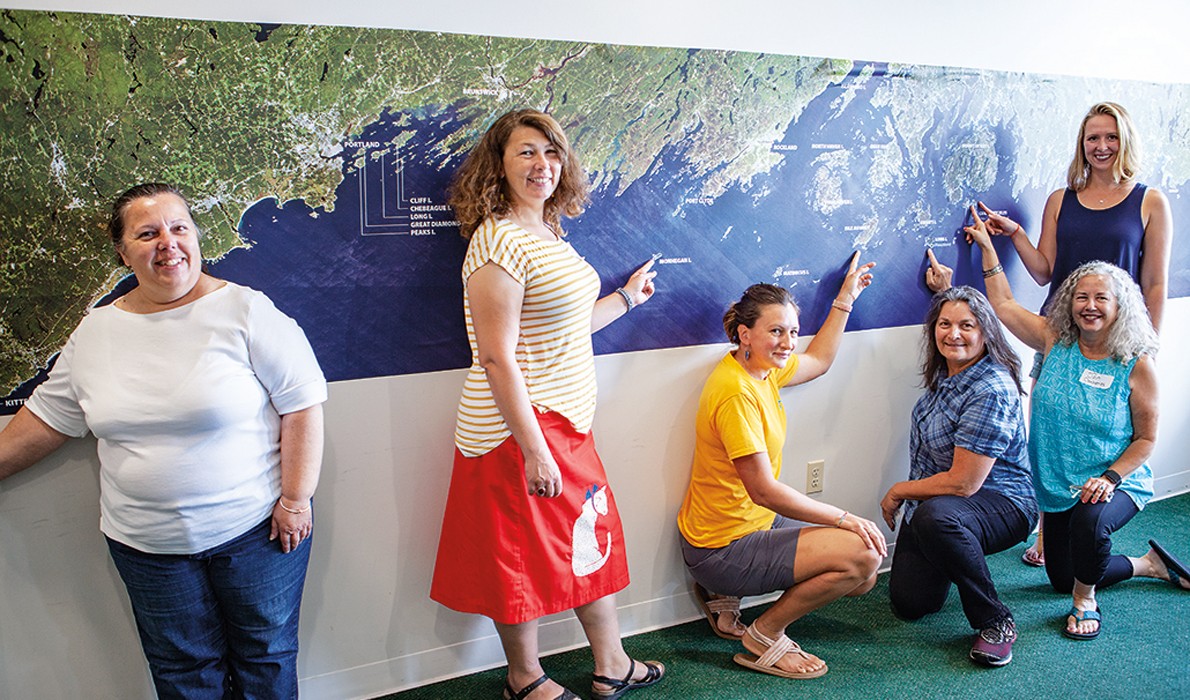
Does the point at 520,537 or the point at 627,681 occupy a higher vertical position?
the point at 520,537

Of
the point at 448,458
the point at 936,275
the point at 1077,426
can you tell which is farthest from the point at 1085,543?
the point at 448,458

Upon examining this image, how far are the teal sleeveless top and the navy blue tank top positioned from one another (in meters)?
0.29

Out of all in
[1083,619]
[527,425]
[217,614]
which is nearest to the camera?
[217,614]

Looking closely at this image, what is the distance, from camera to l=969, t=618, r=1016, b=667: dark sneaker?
8.23ft

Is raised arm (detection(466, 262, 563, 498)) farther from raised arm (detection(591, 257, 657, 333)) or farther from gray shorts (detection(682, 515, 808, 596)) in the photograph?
gray shorts (detection(682, 515, 808, 596))

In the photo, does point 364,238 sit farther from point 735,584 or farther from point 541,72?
point 735,584

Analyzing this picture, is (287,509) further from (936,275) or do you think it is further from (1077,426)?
(1077,426)

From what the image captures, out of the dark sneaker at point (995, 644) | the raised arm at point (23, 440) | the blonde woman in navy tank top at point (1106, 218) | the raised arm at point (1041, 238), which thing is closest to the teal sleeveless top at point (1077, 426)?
the blonde woman in navy tank top at point (1106, 218)

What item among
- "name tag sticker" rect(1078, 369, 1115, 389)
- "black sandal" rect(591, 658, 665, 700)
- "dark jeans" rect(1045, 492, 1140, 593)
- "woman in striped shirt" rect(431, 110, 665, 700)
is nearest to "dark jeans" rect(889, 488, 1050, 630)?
"dark jeans" rect(1045, 492, 1140, 593)

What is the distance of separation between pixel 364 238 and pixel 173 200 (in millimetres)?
465

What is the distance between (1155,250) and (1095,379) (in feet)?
1.96

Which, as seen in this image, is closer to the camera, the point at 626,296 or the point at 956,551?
the point at 626,296

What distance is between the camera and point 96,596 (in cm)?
208

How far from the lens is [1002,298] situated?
10.1ft
